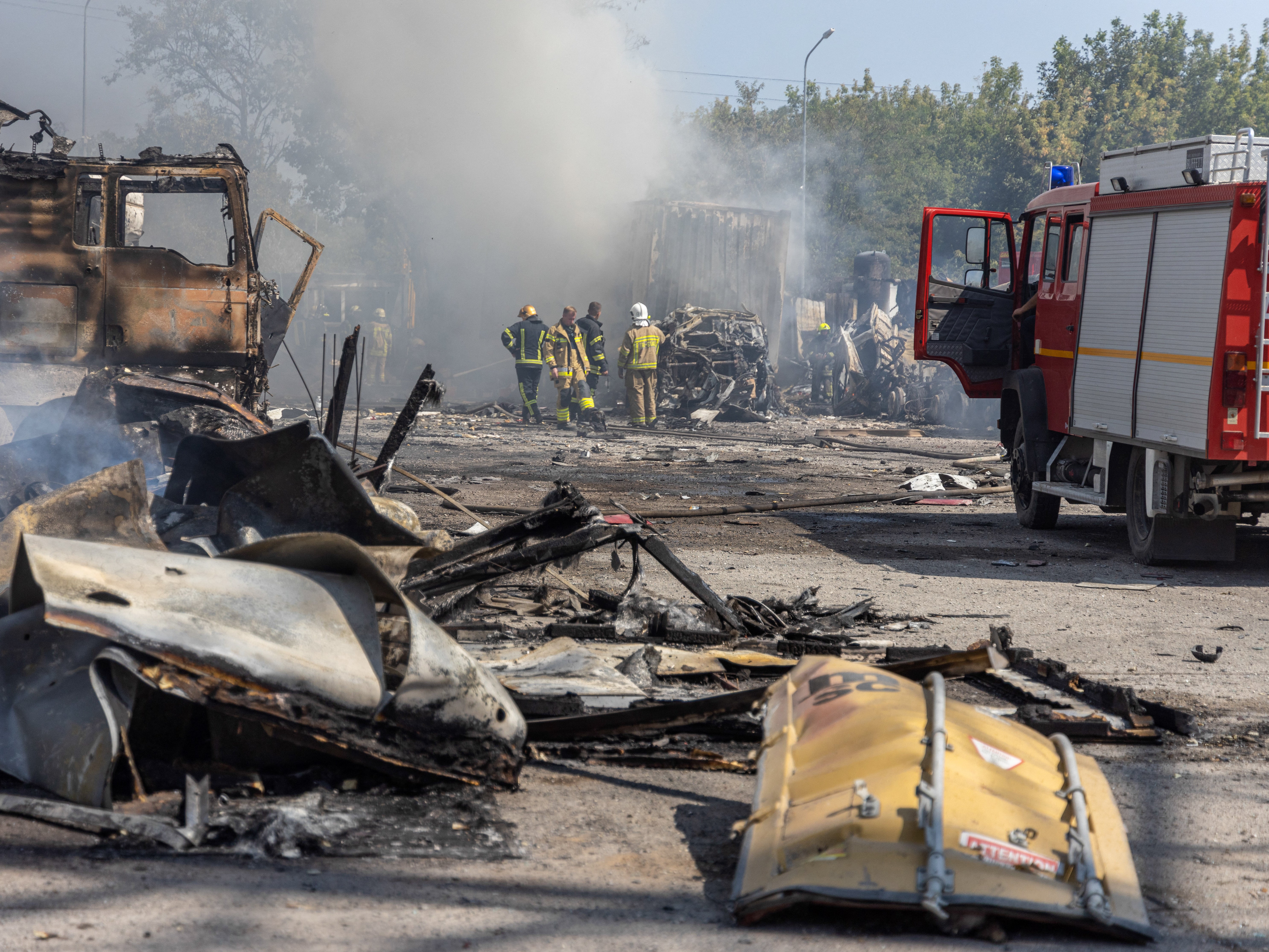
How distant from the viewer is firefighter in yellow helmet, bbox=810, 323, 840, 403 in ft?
76.1

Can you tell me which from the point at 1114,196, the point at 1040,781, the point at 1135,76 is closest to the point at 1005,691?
the point at 1040,781

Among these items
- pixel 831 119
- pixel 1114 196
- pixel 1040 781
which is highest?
pixel 831 119

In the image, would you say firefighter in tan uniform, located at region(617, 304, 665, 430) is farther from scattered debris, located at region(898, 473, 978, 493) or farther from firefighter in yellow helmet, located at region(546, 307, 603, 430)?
scattered debris, located at region(898, 473, 978, 493)

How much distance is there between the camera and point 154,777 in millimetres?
3373

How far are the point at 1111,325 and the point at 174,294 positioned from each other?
289 inches

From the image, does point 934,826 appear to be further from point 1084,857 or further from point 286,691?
point 286,691

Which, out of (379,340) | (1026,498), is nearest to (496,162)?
(379,340)

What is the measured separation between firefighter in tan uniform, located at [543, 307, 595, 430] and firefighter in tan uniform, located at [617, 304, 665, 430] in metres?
0.65

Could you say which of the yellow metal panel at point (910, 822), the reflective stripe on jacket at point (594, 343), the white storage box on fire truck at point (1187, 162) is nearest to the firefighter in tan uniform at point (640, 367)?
the reflective stripe on jacket at point (594, 343)

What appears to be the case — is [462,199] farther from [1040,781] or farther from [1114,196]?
[1040,781]

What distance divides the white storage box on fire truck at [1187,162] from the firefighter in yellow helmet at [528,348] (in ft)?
36.2

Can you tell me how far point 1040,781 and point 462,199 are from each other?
30.9m

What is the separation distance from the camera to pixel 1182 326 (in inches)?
299

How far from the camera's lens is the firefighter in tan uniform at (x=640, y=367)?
18.6 metres
